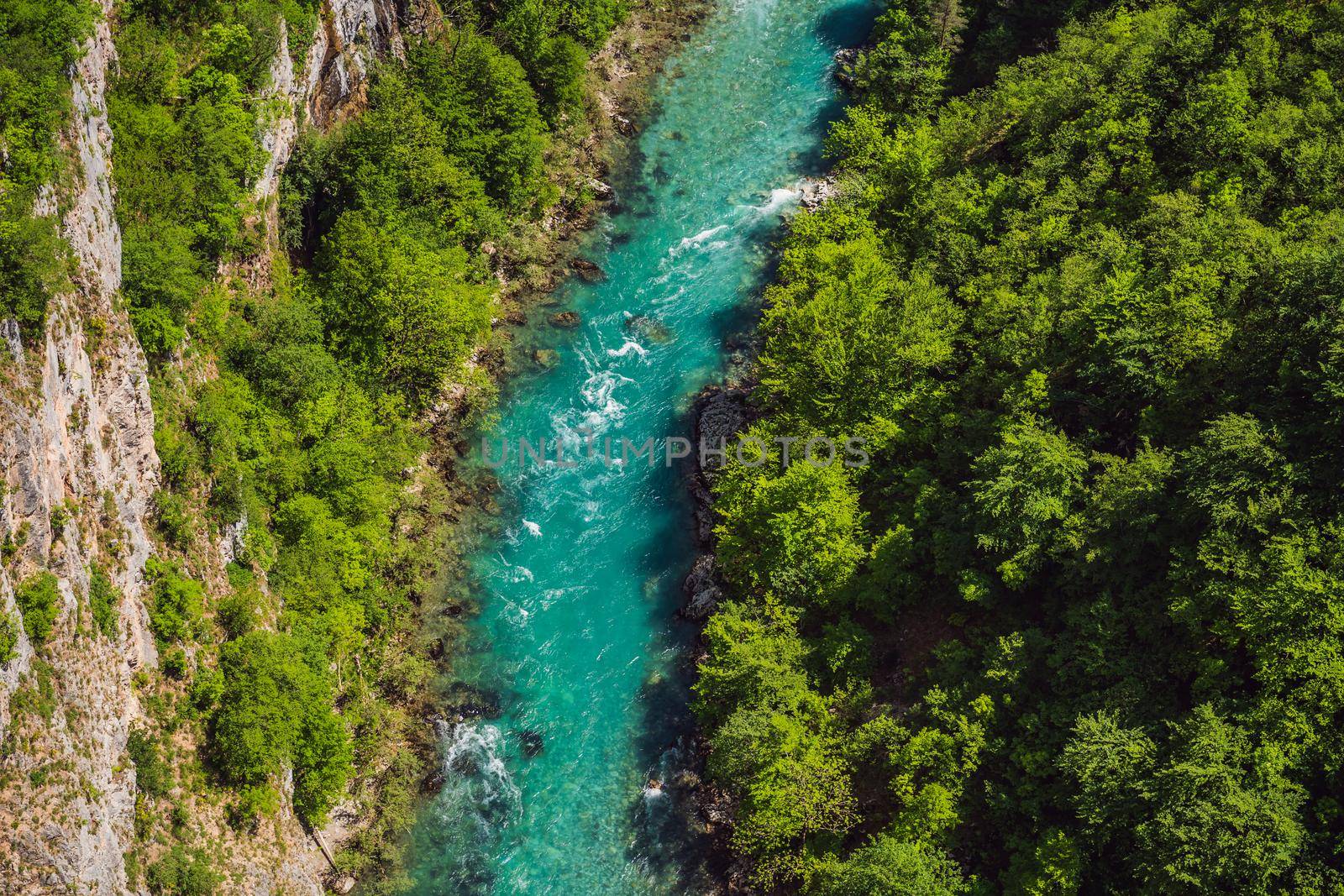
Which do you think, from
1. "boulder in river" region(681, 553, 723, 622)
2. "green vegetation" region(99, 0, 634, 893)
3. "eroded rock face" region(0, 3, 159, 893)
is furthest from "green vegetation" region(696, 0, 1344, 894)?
"eroded rock face" region(0, 3, 159, 893)

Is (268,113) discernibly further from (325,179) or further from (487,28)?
→ (487,28)

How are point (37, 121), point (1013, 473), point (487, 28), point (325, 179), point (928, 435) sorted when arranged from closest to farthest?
point (37, 121)
point (1013, 473)
point (928, 435)
point (325, 179)
point (487, 28)

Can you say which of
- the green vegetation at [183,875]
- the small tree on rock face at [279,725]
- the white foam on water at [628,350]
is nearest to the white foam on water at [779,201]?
the white foam on water at [628,350]

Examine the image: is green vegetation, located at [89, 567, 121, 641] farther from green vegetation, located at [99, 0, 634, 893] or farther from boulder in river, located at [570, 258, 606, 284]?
boulder in river, located at [570, 258, 606, 284]

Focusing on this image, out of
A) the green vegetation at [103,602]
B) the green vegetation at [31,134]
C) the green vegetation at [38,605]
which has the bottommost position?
the green vegetation at [103,602]

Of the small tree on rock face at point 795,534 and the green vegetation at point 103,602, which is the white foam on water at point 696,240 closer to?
the small tree on rock face at point 795,534

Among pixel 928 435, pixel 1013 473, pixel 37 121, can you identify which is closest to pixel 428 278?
pixel 37 121
